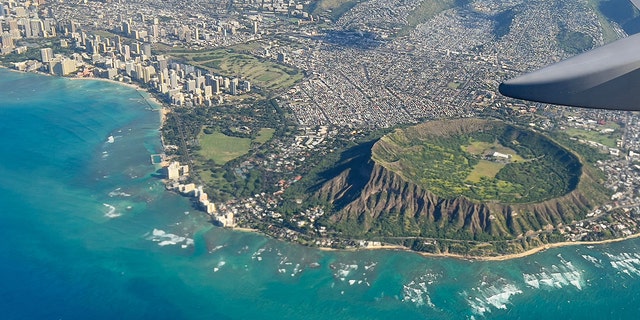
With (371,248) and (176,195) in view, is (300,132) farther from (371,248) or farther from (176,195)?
(371,248)

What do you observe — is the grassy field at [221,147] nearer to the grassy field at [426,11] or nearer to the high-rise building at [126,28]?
the high-rise building at [126,28]

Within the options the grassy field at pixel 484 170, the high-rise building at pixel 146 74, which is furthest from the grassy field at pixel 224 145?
the grassy field at pixel 484 170

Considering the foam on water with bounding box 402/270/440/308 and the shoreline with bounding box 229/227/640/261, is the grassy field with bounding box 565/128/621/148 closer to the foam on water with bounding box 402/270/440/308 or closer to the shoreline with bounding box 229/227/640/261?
the shoreline with bounding box 229/227/640/261

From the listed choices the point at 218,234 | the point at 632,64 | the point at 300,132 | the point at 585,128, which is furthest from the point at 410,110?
the point at 632,64

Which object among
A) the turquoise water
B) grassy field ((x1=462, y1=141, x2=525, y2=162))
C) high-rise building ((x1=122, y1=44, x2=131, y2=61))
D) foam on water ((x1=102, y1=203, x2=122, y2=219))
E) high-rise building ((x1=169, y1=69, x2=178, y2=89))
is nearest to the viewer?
the turquoise water

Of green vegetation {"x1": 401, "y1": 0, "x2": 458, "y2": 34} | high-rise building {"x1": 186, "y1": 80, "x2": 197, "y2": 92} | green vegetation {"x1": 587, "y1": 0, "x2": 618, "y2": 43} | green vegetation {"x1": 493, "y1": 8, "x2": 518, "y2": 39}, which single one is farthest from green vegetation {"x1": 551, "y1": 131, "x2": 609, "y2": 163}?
green vegetation {"x1": 401, "y1": 0, "x2": 458, "y2": 34}

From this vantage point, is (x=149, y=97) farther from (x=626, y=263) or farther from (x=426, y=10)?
(x=426, y=10)

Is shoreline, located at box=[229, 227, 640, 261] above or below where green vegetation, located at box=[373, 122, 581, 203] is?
below
